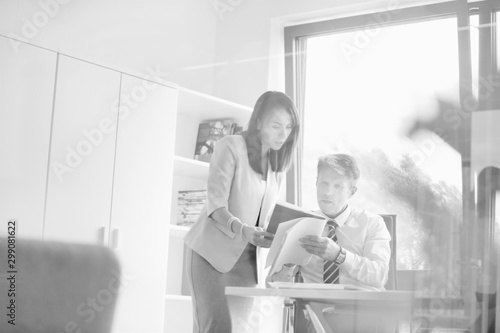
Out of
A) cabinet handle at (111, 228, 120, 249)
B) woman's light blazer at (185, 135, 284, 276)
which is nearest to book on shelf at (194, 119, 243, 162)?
cabinet handle at (111, 228, 120, 249)

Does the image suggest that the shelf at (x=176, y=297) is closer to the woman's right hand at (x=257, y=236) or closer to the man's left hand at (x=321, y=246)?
the woman's right hand at (x=257, y=236)

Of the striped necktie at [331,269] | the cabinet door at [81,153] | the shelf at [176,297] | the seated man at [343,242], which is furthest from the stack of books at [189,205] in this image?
the striped necktie at [331,269]

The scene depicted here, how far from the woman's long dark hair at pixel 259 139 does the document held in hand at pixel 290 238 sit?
437mm

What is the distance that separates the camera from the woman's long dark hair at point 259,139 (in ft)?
8.16

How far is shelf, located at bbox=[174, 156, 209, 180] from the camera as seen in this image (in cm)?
345

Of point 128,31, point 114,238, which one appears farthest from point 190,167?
point 128,31

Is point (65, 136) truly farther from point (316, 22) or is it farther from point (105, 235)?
point (316, 22)

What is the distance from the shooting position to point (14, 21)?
2.91 m

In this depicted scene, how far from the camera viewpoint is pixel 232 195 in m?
2.51

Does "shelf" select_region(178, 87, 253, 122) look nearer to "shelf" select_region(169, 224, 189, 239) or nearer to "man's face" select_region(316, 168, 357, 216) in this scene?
"shelf" select_region(169, 224, 189, 239)

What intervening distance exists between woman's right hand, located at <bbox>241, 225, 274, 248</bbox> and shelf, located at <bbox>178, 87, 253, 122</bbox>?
1.34 metres

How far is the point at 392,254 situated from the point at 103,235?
1372 mm

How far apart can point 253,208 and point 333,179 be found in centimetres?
33

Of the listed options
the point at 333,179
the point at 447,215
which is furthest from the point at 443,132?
the point at 333,179
